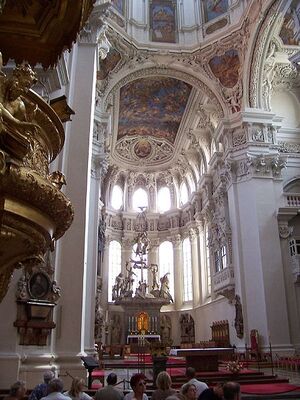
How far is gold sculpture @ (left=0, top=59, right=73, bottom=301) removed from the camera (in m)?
2.92

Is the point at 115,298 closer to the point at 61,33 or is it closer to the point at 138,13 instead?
the point at 138,13

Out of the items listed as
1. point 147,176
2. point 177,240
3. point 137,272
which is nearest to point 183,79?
point 147,176

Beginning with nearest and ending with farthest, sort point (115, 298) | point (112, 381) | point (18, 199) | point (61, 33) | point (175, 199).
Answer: point (18, 199) → point (112, 381) → point (61, 33) → point (115, 298) → point (175, 199)

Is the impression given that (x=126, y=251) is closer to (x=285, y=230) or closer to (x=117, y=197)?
(x=117, y=197)

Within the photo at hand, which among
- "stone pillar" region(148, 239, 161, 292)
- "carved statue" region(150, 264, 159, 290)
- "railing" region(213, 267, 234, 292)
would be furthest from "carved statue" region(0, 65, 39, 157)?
"stone pillar" region(148, 239, 161, 292)

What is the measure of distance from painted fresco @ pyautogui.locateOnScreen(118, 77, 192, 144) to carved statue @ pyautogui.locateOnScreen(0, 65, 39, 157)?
63.5ft

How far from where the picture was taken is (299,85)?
20547 mm

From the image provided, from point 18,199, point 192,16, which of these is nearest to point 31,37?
point 18,199

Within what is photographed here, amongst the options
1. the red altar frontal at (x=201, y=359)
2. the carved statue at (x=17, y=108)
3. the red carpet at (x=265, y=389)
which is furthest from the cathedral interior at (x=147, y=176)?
the red carpet at (x=265, y=389)

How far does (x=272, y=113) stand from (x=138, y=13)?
8.20 metres

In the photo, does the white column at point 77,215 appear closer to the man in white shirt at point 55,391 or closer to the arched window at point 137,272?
the man in white shirt at point 55,391

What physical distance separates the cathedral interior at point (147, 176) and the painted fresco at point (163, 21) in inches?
2.8

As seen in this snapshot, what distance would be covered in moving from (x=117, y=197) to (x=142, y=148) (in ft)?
12.8

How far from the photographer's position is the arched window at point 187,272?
2688 cm
